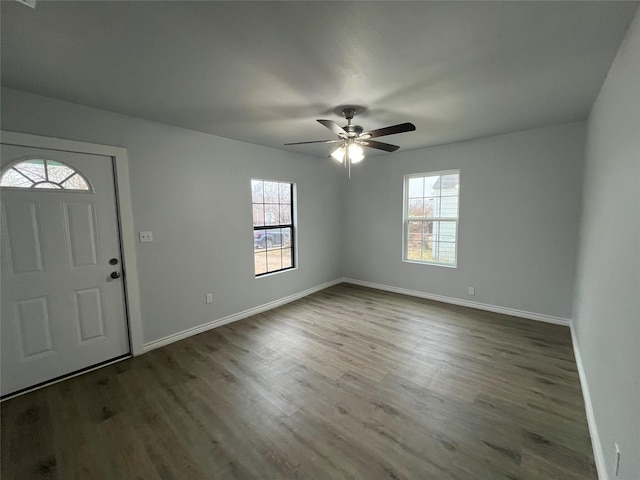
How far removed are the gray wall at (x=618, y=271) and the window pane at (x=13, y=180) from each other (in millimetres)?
3916

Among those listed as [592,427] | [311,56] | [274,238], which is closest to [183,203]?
[274,238]

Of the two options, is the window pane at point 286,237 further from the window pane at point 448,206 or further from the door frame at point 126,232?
the window pane at point 448,206

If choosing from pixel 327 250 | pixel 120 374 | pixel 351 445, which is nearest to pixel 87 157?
pixel 120 374

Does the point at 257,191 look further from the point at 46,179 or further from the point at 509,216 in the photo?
the point at 509,216

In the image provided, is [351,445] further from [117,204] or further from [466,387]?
[117,204]

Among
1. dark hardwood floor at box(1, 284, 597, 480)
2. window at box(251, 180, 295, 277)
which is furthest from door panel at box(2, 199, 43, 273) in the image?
window at box(251, 180, 295, 277)

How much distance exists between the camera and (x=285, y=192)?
4375mm

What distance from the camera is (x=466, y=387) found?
222 centimetres

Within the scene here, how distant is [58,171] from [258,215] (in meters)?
2.16

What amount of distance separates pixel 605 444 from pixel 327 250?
403 cm

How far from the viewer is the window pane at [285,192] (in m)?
4.32

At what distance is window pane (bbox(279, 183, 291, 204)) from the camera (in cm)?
432

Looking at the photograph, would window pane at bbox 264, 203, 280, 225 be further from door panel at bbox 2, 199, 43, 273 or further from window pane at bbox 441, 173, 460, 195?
window pane at bbox 441, 173, 460, 195

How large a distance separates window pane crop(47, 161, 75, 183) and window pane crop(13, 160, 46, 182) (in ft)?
0.14
